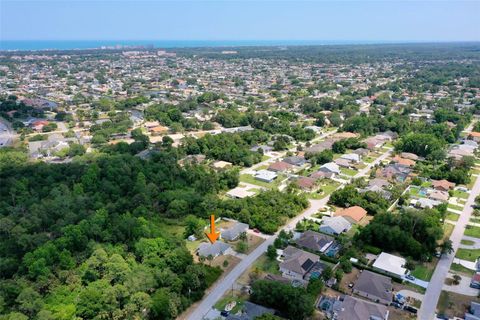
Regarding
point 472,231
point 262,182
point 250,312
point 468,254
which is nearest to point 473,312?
point 468,254

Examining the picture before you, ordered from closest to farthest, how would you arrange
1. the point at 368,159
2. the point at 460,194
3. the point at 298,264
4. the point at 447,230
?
1. the point at 298,264
2. the point at 447,230
3. the point at 460,194
4. the point at 368,159

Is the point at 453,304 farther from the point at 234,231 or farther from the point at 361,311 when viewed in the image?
the point at 234,231

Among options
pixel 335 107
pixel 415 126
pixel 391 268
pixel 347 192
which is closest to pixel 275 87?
pixel 335 107

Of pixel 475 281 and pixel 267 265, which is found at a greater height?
pixel 475 281

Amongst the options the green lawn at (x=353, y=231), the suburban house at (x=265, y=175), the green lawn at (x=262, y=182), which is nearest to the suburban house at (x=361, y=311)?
the green lawn at (x=353, y=231)

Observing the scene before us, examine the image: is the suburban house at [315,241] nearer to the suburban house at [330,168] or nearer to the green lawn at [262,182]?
the green lawn at [262,182]

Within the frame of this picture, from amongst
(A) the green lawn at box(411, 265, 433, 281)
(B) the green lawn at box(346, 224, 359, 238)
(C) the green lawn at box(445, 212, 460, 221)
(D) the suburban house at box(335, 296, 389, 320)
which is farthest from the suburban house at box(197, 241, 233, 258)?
(C) the green lawn at box(445, 212, 460, 221)
